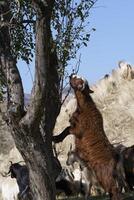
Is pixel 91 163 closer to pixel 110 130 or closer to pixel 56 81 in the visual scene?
pixel 56 81

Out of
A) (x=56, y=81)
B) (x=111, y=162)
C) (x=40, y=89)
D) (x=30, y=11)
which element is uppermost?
(x=30, y=11)

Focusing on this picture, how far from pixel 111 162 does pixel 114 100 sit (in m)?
14.0

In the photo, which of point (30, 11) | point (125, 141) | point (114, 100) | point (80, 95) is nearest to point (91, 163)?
point (80, 95)

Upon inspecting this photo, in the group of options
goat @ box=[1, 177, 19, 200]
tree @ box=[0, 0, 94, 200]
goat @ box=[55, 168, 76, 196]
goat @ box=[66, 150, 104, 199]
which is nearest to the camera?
tree @ box=[0, 0, 94, 200]

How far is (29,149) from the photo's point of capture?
10750 mm

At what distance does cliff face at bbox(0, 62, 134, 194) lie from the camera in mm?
23281

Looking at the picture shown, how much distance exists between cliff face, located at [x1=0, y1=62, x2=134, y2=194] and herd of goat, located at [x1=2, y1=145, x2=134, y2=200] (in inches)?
155

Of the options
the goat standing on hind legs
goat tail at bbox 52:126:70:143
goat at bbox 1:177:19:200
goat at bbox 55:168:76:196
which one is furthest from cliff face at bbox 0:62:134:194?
the goat standing on hind legs

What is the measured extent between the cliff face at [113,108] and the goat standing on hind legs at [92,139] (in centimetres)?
1086

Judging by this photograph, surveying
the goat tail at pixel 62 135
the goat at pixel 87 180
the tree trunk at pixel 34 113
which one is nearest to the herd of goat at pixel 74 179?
the goat at pixel 87 180

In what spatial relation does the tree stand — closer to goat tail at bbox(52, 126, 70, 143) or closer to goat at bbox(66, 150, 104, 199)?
goat tail at bbox(52, 126, 70, 143)

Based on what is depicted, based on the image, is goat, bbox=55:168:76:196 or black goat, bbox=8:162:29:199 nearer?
black goat, bbox=8:162:29:199

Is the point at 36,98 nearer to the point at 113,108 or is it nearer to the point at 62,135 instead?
the point at 62,135

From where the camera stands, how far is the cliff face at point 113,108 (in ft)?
76.4
